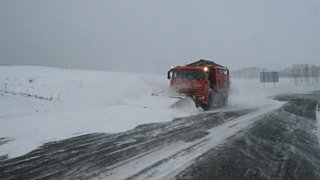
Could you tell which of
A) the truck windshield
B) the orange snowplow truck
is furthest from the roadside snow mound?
the truck windshield

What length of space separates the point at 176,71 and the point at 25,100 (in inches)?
345

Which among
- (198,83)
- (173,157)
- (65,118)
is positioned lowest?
(173,157)

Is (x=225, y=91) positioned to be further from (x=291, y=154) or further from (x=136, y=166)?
(x=136, y=166)

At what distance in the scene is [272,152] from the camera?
15.5 ft

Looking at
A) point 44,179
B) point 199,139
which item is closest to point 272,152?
point 199,139

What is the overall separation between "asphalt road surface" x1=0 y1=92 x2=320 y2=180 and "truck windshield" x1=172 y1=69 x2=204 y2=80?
579cm

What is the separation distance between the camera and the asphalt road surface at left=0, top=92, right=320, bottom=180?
11.1ft

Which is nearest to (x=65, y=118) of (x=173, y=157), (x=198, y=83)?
(x=173, y=157)

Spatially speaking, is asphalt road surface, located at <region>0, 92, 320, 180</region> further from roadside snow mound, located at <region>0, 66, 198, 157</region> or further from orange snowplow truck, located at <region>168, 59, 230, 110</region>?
orange snowplow truck, located at <region>168, 59, 230, 110</region>

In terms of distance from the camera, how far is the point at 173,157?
4.12 meters

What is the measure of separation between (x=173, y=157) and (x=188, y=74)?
8.47 metres

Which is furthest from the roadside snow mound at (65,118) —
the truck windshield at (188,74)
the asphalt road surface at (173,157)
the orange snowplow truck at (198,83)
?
the truck windshield at (188,74)

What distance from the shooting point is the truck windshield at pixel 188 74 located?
11.8m

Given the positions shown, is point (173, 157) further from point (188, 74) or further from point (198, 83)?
point (188, 74)
